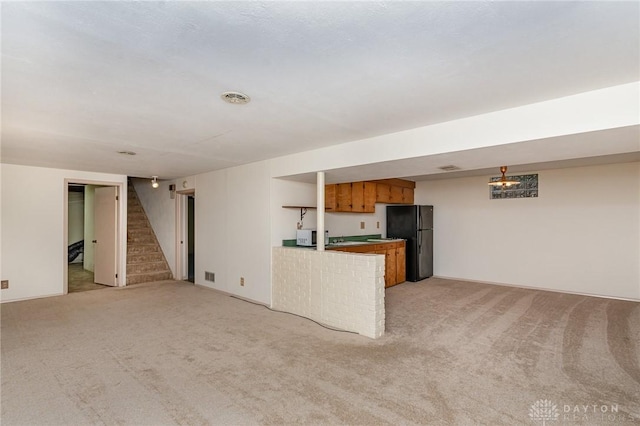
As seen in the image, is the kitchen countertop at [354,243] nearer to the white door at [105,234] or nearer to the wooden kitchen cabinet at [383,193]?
the wooden kitchen cabinet at [383,193]

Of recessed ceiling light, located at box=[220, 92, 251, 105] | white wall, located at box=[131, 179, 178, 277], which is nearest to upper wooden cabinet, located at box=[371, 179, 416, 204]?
recessed ceiling light, located at box=[220, 92, 251, 105]

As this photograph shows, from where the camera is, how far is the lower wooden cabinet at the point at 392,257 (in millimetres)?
5651

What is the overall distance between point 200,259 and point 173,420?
4310mm

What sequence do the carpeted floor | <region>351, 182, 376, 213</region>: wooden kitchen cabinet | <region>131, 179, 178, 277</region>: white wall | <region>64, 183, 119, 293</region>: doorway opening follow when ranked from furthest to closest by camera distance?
<region>131, 179, 178, 277</region>: white wall, <region>64, 183, 119, 293</region>: doorway opening, <region>351, 182, 376, 213</region>: wooden kitchen cabinet, the carpeted floor

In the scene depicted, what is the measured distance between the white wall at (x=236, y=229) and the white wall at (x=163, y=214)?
106 cm

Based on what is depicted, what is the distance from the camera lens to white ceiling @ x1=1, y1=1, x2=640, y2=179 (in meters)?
1.39

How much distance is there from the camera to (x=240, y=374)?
263 centimetres

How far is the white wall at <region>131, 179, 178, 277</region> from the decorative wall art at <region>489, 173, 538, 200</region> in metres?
6.74

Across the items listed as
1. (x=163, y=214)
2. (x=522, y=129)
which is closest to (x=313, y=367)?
(x=522, y=129)

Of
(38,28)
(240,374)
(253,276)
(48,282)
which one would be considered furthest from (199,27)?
(48,282)

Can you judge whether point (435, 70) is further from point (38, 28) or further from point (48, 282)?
point (48, 282)

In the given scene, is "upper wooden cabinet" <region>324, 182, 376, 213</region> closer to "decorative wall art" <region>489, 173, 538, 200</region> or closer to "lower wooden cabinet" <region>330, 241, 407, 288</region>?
"lower wooden cabinet" <region>330, 241, 407, 288</region>

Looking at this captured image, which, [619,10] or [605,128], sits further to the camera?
[605,128]

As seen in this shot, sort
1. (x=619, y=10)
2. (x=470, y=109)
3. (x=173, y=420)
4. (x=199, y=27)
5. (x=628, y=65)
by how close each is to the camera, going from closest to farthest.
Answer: (x=619, y=10), (x=199, y=27), (x=628, y=65), (x=173, y=420), (x=470, y=109)
